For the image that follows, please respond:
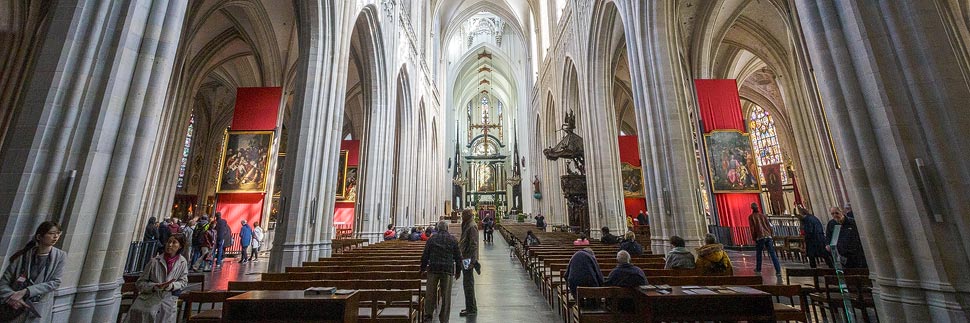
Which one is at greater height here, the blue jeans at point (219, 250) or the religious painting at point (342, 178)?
the religious painting at point (342, 178)

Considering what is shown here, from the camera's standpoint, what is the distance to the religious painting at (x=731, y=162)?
9.49m

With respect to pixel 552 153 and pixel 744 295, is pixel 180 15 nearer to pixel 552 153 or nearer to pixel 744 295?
pixel 744 295

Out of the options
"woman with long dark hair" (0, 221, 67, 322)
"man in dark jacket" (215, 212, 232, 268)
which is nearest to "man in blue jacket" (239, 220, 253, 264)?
"man in dark jacket" (215, 212, 232, 268)

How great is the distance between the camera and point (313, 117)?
717 cm

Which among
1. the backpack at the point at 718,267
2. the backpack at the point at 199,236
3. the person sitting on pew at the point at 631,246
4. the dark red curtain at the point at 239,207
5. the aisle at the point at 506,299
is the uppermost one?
the dark red curtain at the point at 239,207

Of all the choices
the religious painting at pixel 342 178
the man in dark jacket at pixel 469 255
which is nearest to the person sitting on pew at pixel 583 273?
the man in dark jacket at pixel 469 255

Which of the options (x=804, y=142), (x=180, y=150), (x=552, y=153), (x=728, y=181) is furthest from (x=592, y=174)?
(x=180, y=150)

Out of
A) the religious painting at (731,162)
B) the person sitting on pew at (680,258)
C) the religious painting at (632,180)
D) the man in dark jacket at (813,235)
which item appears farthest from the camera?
the religious painting at (632,180)

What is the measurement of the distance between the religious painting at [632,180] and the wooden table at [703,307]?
12.8m

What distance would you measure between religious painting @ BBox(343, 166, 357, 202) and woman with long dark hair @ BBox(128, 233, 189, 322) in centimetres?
1341

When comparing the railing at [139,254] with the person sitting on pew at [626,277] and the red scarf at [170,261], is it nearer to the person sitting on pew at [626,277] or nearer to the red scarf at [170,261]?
the red scarf at [170,261]

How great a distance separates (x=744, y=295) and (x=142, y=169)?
546 cm

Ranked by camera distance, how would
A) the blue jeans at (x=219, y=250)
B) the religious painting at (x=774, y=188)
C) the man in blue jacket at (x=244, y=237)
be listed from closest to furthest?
the blue jeans at (x=219, y=250) < the man in blue jacket at (x=244, y=237) < the religious painting at (x=774, y=188)

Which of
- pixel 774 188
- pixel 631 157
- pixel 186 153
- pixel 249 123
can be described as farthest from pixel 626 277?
pixel 774 188
